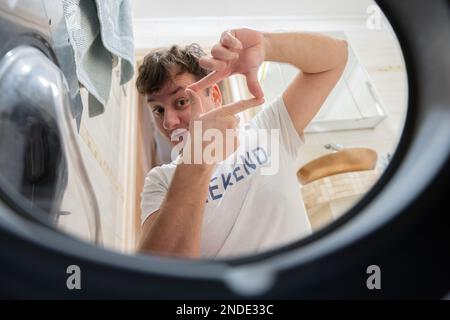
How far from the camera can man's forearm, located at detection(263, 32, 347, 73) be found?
74 centimetres

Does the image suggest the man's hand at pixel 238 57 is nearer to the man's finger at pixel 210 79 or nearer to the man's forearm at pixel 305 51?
the man's finger at pixel 210 79

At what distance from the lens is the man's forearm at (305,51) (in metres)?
0.74

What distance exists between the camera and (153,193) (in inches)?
31.4

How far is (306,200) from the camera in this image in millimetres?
1224

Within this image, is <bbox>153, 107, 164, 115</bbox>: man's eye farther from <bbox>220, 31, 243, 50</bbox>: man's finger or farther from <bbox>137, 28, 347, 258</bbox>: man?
<bbox>220, 31, 243, 50</bbox>: man's finger

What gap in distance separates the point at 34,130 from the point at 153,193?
0.41 metres

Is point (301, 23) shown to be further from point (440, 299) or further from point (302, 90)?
point (440, 299)

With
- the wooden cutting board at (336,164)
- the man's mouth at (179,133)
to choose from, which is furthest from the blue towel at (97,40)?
the wooden cutting board at (336,164)

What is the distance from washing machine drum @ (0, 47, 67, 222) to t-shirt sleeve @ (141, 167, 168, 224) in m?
0.32

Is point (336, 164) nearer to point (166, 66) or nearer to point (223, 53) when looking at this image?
point (166, 66)

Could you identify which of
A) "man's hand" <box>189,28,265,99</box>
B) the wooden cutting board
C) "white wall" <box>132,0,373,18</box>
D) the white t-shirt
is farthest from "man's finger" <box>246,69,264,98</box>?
"white wall" <box>132,0,373,18</box>

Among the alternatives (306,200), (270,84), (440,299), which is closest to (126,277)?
(440,299)

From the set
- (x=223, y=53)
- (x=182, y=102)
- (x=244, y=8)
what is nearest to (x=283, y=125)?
(x=182, y=102)
